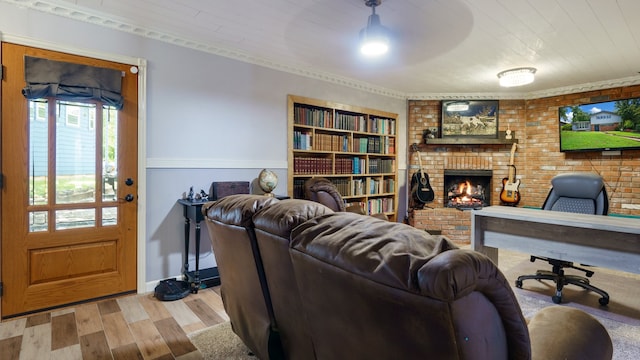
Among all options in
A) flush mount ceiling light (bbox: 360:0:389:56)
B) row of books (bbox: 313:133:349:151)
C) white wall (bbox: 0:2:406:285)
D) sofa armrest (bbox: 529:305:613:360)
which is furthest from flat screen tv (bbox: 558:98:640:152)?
sofa armrest (bbox: 529:305:613:360)

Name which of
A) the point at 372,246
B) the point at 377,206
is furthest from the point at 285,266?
the point at 377,206

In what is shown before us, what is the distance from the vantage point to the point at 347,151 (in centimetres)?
457

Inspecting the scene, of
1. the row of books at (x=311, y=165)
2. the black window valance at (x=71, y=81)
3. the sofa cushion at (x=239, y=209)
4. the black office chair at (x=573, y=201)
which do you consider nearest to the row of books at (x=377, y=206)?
the row of books at (x=311, y=165)

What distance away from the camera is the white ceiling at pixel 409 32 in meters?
2.47

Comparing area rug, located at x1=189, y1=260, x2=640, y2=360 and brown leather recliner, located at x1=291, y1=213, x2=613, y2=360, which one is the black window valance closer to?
area rug, located at x1=189, y1=260, x2=640, y2=360

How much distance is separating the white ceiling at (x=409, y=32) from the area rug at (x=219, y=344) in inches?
92.9

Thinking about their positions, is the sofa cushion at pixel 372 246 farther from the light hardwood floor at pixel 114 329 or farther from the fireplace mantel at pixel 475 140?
the fireplace mantel at pixel 475 140

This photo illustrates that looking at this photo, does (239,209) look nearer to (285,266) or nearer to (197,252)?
(285,266)

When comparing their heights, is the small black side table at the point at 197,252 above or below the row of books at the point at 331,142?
below

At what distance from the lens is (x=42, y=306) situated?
2502mm

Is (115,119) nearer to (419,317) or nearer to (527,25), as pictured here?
(419,317)

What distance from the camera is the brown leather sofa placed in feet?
2.10

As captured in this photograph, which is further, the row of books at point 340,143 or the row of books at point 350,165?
the row of books at point 350,165

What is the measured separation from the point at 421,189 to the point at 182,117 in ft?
12.1
